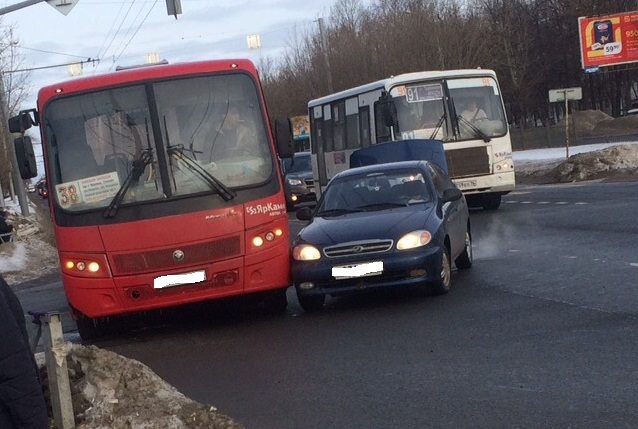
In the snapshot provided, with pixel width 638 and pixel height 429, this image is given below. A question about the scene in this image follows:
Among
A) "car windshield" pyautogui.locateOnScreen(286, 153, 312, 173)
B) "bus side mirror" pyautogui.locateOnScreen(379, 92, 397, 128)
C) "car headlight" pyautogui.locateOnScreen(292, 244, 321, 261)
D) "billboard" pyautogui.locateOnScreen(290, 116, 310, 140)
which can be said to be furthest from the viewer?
"billboard" pyautogui.locateOnScreen(290, 116, 310, 140)

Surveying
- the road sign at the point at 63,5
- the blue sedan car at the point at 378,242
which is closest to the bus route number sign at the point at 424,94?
the road sign at the point at 63,5

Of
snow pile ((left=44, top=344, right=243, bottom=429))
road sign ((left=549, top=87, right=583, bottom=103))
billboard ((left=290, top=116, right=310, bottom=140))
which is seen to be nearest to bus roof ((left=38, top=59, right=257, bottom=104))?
snow pile ((left=44, top=344, right=243, bottom=429))

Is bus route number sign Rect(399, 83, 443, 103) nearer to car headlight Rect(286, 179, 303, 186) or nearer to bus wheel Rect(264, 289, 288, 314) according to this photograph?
car headlight Rect(286, 179, 303, 186)

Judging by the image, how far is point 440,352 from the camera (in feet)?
31.4

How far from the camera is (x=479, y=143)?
2612 cm

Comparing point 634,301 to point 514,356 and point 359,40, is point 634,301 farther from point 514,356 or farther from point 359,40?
point 359,40

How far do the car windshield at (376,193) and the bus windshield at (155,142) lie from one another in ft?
6.02

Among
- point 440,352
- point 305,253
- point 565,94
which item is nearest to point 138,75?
point 305,253

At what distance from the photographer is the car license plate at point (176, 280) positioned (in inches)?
475

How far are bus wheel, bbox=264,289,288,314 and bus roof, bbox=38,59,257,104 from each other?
2509mm

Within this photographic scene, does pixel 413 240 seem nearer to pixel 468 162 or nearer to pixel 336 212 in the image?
pixel 336 212

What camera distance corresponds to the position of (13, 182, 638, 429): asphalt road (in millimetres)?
7461

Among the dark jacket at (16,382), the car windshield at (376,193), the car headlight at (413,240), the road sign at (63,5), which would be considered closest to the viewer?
the dark jacket at (16,382)

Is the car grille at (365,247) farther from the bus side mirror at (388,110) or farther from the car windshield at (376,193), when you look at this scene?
the bus side mirror at (388,110)
